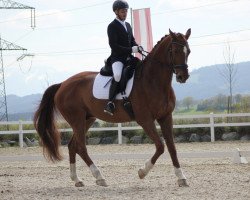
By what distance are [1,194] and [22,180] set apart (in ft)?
5.95

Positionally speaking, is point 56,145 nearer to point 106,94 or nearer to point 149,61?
point 106,94

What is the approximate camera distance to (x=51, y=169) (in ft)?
38.5

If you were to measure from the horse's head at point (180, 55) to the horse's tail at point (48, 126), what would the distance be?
280cm

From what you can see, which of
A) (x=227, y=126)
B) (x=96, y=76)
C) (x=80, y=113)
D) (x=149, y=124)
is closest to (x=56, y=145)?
(x=80, y=113)

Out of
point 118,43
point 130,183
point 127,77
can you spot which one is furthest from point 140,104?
point 130,183

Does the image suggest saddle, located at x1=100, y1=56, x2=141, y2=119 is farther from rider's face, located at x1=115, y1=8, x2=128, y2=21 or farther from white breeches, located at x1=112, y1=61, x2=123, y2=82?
rider's face, located at x1=115, y1=8, x2=128, y2=21

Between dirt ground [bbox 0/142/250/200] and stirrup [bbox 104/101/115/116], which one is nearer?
dirt ground [bbox 0/142/250/200]

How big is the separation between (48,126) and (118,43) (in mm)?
2118

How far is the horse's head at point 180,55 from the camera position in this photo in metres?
8.12

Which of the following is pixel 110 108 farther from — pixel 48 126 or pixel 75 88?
pixel 48 126

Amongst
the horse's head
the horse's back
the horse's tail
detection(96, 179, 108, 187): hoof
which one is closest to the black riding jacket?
the horse's back

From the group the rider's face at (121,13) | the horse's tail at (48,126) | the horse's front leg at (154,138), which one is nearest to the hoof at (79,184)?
the horse's tail at (48,126)

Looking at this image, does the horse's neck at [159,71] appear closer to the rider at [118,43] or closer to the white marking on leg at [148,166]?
the rider at [118,43]

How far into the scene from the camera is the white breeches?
8.85 m
